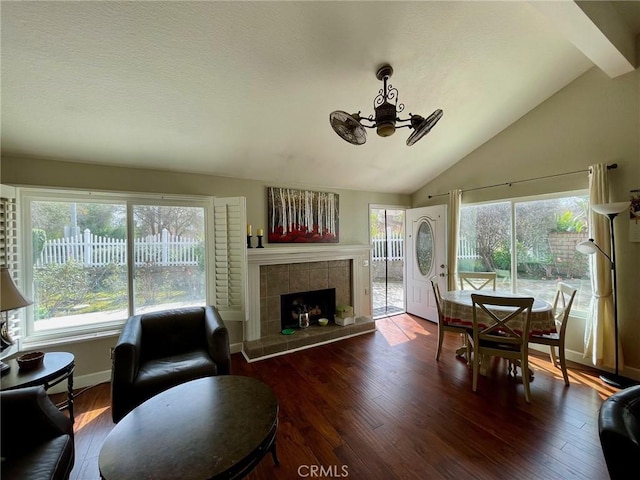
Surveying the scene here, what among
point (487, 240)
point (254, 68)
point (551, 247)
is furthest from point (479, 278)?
point (254, 68)

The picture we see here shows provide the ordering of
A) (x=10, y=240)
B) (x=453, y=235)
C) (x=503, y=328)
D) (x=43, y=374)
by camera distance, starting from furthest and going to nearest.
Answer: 1. (x=453, y=235)
2. (x=503, y=328)
3. (x=10, y=240)
4. (x=43, y=374)

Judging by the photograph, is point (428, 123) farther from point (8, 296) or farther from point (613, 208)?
point (8, 296)

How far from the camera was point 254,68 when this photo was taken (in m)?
2.02

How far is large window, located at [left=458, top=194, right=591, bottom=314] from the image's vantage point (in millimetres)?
3002

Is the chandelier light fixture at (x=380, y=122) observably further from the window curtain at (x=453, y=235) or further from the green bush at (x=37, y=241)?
the green bush at (x=37, y=241)

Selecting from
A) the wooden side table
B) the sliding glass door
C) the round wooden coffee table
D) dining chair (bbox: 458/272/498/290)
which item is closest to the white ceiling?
the wooden side table

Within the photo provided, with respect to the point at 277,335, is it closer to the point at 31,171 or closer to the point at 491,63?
the point at 31,171

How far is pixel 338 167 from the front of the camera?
3623mm

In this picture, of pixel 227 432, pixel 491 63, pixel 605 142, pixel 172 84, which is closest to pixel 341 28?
pixel 172 84

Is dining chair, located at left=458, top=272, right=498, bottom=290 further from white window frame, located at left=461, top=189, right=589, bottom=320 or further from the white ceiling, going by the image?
the white ceiling

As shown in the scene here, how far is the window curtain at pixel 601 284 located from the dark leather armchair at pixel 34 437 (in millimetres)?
4341

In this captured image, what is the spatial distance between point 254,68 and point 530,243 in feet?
12.6

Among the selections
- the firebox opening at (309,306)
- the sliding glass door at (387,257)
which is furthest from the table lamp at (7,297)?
the sliding glass door at (387,257)

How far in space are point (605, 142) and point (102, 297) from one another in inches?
220
